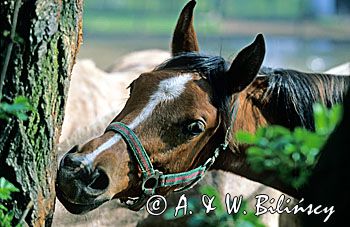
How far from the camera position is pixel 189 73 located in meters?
3.26

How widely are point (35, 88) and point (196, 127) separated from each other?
857 mm

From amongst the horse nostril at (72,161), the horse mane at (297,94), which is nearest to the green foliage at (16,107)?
the horse nostril at (72,161)

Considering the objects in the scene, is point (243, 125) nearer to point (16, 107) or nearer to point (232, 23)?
point (16, 107)

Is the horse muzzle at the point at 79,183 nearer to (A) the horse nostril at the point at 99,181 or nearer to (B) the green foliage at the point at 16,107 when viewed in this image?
(A) the horse nostril at the point at 99,181

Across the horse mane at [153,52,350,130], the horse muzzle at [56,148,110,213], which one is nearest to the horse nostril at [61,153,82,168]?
the horse muzzle at [56,148,110,213]

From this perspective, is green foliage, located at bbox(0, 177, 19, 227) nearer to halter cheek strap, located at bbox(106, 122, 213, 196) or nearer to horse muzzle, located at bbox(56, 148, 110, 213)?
horse muzzle, located at bbox(56, 148, 110, 213)

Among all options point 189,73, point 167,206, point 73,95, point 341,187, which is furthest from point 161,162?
point 73,95

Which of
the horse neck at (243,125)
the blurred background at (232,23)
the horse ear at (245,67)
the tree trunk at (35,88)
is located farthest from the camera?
the blurred background at (232,23)

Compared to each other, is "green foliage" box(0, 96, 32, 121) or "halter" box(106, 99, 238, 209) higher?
"green foliage" box(0, 96, 32, 121)

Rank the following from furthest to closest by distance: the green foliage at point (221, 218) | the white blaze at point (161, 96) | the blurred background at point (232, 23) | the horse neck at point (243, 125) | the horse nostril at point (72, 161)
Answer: the blurred background at point (232, 23) → the horse neck at point (243, 125) → the white blaze at point (161, 96) → the horse nostril at point (72, 161) → the green foliage at point (221, 218)

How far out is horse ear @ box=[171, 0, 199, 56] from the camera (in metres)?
3.66

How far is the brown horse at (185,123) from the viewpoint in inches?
115

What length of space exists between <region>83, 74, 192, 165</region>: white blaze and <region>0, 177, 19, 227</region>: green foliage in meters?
0.54

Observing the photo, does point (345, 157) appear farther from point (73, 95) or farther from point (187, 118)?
point (73, 95)
